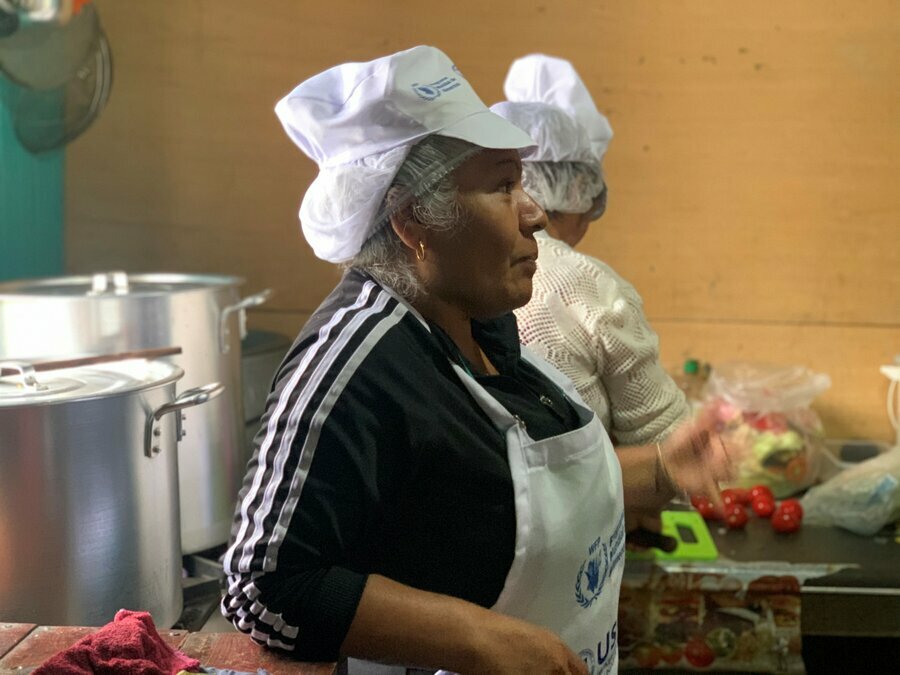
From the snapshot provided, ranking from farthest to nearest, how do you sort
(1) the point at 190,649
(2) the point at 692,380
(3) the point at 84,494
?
(2) the point at 692,380
(3) the point at 84,494
(1) the point at 190,649

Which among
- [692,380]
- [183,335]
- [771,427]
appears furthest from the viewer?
[692,380]

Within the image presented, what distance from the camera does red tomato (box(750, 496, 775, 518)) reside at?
91.2 inches

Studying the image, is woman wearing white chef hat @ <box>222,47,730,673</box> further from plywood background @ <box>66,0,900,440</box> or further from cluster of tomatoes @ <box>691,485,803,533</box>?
plywood background @ <box>66,0,900,440</box>

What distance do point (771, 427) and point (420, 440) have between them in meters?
1.64

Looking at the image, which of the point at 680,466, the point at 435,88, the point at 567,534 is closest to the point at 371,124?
the point at 435,88

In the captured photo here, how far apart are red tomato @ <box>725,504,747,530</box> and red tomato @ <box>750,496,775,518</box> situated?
0.07 meters

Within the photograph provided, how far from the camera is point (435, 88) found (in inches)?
44.5

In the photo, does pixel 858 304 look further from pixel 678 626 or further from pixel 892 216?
pixel 678 626

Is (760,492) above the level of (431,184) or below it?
below

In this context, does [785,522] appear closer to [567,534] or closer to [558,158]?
[558,158]

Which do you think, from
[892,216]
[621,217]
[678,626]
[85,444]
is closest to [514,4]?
[621,217]

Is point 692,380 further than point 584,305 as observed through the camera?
Yes

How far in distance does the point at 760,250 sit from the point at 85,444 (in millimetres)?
1884

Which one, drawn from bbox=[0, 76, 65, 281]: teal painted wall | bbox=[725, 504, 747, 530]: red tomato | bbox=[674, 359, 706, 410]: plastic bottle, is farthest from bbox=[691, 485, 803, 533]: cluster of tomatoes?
bbox=[0, 76, 65, 281]: teal painted wall
